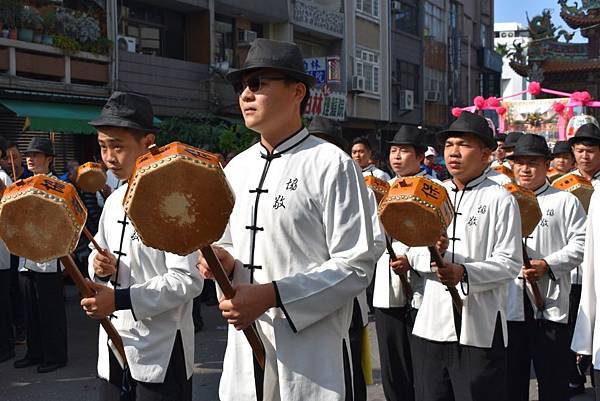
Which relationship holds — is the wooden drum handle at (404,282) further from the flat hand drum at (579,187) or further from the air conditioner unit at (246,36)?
the air conditioner unit at (246,36)

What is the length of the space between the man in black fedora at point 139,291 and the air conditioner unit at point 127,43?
43.7 feet

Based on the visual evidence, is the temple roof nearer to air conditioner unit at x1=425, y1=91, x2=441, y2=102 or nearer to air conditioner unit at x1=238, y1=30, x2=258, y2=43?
air conditioner unit at x1=425, y1=91, x2=441, y2=102

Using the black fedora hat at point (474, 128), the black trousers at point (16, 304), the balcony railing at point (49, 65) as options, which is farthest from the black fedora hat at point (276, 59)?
the balcony railing at point (49, 65)

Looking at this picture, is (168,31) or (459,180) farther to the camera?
(168,31)

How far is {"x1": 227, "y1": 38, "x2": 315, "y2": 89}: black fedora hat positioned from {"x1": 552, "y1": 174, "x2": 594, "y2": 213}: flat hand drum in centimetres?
394

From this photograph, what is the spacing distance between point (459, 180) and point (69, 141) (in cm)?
1216

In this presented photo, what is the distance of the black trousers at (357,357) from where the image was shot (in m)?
3.94

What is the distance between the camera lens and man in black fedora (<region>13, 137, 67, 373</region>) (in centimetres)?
658

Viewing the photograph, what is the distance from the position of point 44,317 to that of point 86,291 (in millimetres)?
4241

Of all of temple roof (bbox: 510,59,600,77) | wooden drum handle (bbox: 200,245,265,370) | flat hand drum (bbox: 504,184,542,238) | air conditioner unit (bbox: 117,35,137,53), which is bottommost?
wooden drum handle (bbox: 200,245,265,370)

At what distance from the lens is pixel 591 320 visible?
3.27 meters

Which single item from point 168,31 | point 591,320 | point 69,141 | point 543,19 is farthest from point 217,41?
point 591,320

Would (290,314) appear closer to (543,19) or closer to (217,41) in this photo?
(217,41)

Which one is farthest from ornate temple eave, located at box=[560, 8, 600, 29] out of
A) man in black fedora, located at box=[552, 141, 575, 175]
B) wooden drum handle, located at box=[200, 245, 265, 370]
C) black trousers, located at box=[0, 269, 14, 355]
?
wooden drum handle, located at box=[200, 245, 265, 370]
